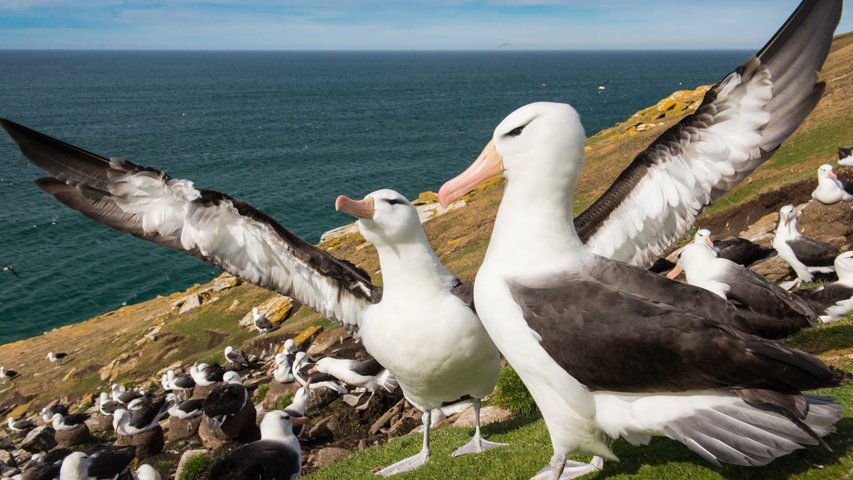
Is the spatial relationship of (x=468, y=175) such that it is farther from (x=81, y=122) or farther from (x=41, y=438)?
(x=81, y=122)

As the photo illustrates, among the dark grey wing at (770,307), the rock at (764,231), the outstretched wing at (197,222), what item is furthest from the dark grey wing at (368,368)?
the rock at (764,231)

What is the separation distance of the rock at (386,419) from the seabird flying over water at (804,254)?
6.98 meters

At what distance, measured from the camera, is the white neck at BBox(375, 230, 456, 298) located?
6.43 m

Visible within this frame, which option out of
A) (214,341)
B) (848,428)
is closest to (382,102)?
(214,341)

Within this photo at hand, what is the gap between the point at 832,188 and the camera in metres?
12.8

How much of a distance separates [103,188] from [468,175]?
3964 mm

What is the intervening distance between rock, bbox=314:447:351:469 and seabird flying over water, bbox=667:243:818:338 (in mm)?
5990

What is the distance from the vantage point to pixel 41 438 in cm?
1641

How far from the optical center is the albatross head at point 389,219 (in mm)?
6355

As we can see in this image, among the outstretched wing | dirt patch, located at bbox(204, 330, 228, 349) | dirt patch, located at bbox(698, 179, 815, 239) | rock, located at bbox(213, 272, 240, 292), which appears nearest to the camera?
the outstretched wing

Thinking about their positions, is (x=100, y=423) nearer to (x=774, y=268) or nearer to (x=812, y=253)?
(x=774, y=268)

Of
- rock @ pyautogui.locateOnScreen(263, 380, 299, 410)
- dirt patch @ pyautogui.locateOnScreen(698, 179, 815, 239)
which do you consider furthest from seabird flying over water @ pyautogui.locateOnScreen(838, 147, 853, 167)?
rock @ pyautogui.locateOnScreen(263, 380, 299, 410)

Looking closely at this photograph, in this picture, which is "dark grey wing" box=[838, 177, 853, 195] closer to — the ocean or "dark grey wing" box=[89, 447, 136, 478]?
"dark grey wing" box=[89, 447, 136, 478]

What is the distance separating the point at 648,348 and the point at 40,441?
17.1m
